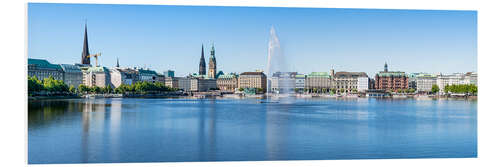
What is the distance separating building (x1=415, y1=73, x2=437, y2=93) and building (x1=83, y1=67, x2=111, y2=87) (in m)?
39.2

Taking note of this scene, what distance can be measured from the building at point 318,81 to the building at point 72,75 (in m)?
35.6

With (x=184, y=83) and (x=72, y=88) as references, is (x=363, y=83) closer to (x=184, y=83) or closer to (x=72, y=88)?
(x=184, y=83)

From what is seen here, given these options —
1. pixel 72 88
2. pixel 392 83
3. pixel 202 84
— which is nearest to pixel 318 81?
pixel 392 83

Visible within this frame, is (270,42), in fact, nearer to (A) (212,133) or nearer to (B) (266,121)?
(B) (266,121)

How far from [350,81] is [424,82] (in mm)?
12209

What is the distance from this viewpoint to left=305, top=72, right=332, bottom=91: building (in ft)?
253

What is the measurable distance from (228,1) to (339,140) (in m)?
5.31

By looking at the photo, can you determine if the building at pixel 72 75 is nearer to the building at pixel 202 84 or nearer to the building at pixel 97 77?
the building at pixel 97 77

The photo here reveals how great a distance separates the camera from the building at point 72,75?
54.9m

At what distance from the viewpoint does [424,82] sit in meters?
62.5

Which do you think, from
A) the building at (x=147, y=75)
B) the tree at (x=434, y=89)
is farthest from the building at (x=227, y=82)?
the tree at (x=434, y=89)

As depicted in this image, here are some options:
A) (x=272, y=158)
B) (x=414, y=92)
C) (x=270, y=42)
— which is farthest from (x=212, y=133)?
(x=414, y=92)

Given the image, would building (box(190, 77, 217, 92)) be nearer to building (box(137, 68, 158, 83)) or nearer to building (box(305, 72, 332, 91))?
building (box(137, 68, 158, 83))

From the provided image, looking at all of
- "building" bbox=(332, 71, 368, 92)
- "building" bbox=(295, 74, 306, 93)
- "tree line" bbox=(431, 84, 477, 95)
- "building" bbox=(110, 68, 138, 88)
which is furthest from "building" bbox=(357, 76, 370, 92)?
"building" bbox=(110, 68, 138, 88)
